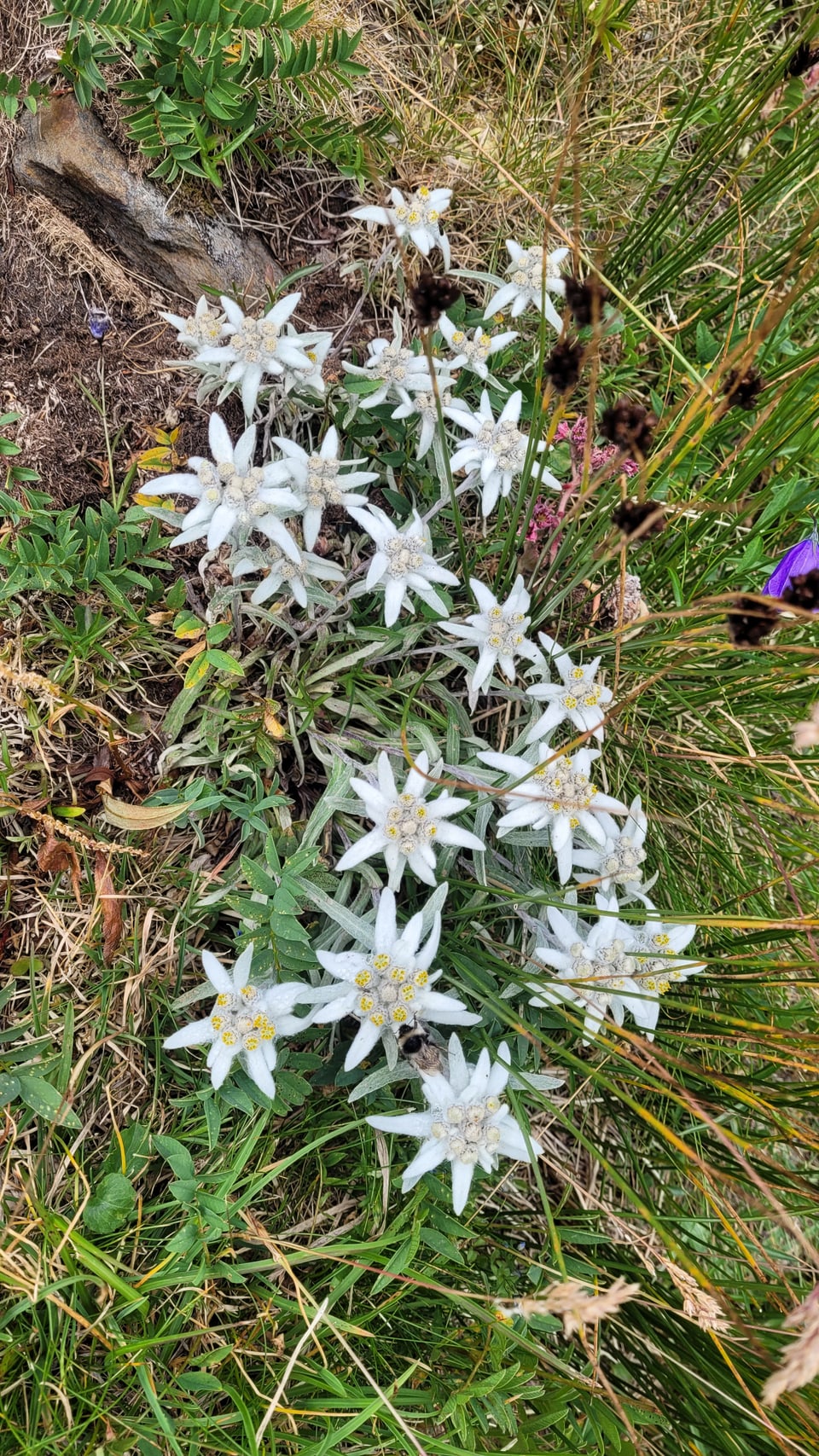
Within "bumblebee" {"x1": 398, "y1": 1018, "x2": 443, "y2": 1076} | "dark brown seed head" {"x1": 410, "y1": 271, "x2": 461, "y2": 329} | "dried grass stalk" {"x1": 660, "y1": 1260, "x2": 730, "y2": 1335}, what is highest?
"dark brown seed head" {"x1": 410, "y1": 271, "x2": 461, "y2": 329}

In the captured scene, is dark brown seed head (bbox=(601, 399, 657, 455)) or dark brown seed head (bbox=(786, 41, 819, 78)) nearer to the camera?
dark brown seed head (bbox=(601, 399, 657, 455))

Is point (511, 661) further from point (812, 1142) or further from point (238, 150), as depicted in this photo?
point (238, 150)

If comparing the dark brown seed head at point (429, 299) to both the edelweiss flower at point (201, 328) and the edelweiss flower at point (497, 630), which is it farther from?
the edelweiss flower at point (201, 328)

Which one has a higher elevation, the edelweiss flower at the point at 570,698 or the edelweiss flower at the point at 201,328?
the edelweiss flower at the point at 201,328

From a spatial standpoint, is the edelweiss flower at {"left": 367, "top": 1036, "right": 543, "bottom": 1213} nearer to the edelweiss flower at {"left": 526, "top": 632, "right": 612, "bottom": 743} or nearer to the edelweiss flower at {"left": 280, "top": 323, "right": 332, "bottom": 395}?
the edelweiss flower at {"left": 526, "top": 632, "right": 612, "bottom": 743}

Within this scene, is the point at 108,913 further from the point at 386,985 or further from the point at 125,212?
the point at 125,212

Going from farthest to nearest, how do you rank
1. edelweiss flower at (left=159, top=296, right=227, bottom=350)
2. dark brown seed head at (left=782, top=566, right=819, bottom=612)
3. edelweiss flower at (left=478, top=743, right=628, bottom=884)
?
edelweiss flower at (left=159, top=296, right=227, bottom=350) → edelweiss flower at (left=478, top=743, right=628, bottom=884) → dark brown seed head at (left=782, top=566, right=819, bottom=612)

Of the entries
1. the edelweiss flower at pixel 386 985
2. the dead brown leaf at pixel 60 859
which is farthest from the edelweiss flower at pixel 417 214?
the dead brown leaf at pixel 60 859

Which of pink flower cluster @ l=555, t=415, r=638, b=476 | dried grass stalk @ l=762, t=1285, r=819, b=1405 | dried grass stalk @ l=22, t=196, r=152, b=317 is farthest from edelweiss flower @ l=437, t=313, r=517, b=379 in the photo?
dried grass stalk @ l=762, t=1285, r=819, b=1405
